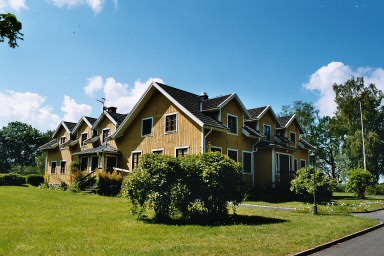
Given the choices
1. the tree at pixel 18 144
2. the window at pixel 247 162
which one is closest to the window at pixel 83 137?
the window at pixel 247 162


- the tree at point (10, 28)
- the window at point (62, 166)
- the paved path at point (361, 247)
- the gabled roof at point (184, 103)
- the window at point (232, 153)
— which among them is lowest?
the paved path at point (361, 247)

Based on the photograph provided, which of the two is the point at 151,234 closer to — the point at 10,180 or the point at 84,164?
the point at 84,164

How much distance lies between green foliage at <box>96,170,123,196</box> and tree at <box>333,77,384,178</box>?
114 feet

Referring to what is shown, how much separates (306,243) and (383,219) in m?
8.22

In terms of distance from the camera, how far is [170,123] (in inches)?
1042

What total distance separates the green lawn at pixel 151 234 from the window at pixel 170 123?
11.1m

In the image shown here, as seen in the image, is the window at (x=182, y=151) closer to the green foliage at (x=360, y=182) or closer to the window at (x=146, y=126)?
the window at (x=146, y=126)

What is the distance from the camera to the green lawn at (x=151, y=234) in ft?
28.6

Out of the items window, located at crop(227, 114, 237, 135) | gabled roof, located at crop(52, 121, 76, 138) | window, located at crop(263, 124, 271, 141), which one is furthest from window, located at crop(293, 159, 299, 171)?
gabled roof, located at crop(52, 121, 76, 138)

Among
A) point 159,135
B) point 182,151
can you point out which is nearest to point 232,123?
point 182,151

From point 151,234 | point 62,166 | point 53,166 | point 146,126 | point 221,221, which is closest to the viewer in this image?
point 151,234

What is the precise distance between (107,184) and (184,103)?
844 centimetres

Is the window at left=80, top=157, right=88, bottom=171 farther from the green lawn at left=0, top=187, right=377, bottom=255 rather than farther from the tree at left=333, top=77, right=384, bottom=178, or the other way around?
the tree at left=333, top=77, right=384, bottom=178

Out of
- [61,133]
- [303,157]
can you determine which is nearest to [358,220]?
[303,157]
